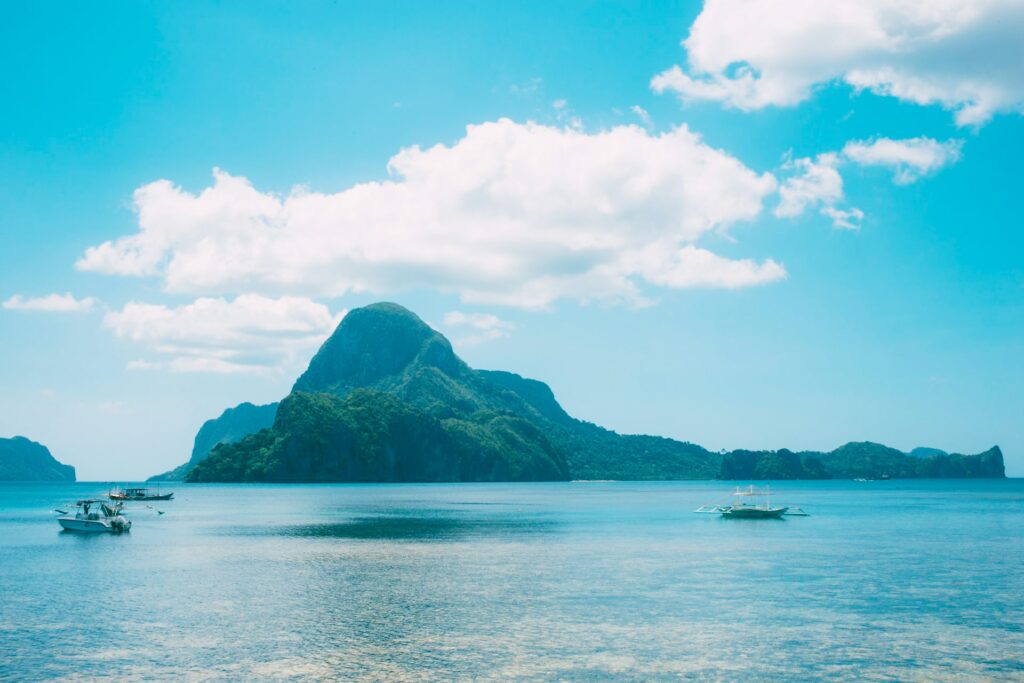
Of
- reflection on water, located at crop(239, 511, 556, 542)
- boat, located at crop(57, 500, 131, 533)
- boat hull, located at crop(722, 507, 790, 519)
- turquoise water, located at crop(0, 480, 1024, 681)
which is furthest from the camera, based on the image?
boat hull, located at crop(722, 507, 790, 519)

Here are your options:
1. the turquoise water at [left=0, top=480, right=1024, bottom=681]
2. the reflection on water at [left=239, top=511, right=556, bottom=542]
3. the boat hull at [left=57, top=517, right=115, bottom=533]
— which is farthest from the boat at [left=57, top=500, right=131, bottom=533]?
the reflection on water at [left=239, top=511, right=556, bottom=542]

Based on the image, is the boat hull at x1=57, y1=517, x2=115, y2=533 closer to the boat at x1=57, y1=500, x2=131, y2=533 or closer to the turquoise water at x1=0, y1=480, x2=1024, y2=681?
the boat at x1=57, y1=500, x2=131, y2=533

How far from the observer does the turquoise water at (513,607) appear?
134 feet

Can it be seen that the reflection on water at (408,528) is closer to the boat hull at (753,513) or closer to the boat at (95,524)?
the boat at (95,524)

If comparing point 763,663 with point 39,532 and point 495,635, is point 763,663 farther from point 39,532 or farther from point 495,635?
point 39,532

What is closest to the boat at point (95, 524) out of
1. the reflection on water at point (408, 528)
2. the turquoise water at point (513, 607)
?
the turquoise water at point (513, 607)

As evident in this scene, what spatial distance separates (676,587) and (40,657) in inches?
1732

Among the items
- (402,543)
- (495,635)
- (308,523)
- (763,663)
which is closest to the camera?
(763,663)

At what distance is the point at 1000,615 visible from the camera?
53.3 m

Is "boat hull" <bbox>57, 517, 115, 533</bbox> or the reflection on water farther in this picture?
"boat hull" <bbox>57, 517, 115, 533</bbox>

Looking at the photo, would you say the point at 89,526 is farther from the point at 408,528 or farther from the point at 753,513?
the point at 753,513

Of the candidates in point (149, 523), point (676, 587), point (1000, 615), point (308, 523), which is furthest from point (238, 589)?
point (149, 523)

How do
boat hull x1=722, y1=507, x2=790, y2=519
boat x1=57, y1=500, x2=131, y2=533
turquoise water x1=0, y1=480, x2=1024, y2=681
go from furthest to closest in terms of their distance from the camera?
boat hull x1=722, y1=507, x2=790, y2=519 < boat x1=57, y1=500, x2=131, y2=533 < turquoise water x1=0, y1=480, x2=1024, y2=681

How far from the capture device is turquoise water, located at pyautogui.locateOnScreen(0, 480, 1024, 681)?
40.8 m
